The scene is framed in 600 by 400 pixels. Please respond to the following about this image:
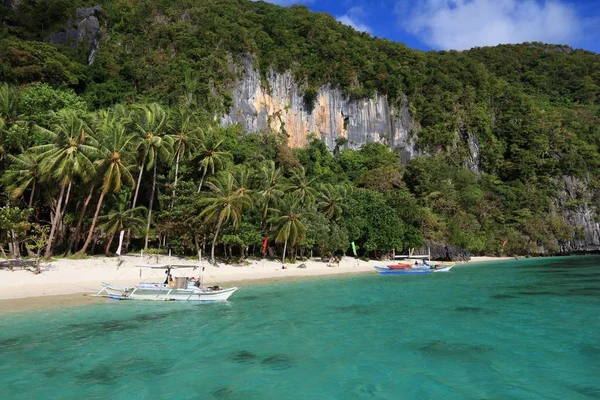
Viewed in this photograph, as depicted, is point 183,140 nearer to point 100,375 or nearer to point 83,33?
point 100,375

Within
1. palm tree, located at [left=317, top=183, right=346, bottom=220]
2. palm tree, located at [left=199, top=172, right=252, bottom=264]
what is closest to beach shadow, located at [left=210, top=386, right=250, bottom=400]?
palm tree, located at [left=199, top=172, right=252, bottom=264]

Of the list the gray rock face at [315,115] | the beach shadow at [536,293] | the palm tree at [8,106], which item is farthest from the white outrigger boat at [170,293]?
the gray rock face at [315,115]

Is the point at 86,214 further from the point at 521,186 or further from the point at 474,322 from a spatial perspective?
the point at 521,186

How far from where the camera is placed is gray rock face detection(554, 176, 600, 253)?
82.3 m

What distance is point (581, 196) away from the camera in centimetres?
8669

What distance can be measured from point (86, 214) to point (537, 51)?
155147 millimetres

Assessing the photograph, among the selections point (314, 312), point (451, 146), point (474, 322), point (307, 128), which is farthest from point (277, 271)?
point (451, 146)

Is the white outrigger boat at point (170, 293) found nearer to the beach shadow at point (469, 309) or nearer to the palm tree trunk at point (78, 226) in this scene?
the beach shadow at point (469, 309)

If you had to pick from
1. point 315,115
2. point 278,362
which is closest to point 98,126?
point 278,362

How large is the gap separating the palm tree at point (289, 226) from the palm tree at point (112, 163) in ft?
49.0

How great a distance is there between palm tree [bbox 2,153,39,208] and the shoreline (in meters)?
6.60

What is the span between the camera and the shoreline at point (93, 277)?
70.0 ft

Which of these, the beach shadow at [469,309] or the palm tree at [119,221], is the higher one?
the palm tree at [119,221]

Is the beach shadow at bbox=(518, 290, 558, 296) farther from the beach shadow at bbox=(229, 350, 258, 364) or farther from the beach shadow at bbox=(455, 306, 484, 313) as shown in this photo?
the beach shadow at bbox=(229, 350, 258, 364)
